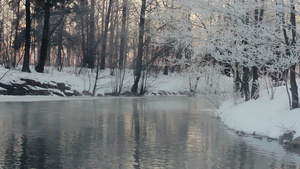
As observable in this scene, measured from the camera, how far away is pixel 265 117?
52.5 ft

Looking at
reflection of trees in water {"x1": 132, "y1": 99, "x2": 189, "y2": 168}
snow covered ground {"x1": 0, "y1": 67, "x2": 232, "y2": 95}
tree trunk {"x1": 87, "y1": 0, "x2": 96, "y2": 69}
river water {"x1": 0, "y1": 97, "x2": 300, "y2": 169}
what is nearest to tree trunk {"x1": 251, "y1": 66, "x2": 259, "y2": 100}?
river water {"x1": 0, "y1": 97, "x2": 300, "y2": 169}

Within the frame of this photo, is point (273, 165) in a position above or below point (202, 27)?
below

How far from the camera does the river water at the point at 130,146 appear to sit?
992cm

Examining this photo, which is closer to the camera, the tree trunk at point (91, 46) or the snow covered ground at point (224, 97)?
the snow covered ground at point (224, 97)

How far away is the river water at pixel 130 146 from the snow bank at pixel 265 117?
2.04 ft

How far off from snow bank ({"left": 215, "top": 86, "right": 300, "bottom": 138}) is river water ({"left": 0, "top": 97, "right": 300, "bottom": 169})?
0.62 m

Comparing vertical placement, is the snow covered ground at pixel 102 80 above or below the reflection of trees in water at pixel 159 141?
above

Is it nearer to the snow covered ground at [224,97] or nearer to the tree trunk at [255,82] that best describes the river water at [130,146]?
the snow covered ground at [224,97]

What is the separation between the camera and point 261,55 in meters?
15.5

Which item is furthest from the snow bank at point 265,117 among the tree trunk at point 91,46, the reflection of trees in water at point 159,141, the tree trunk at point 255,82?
the tree trunk at point 91,46

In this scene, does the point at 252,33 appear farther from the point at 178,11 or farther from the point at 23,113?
the point at 23,113

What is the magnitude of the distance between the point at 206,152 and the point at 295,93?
225 inches

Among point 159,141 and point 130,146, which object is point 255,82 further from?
point 130,146

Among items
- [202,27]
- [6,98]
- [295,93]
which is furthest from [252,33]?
[6,98]
